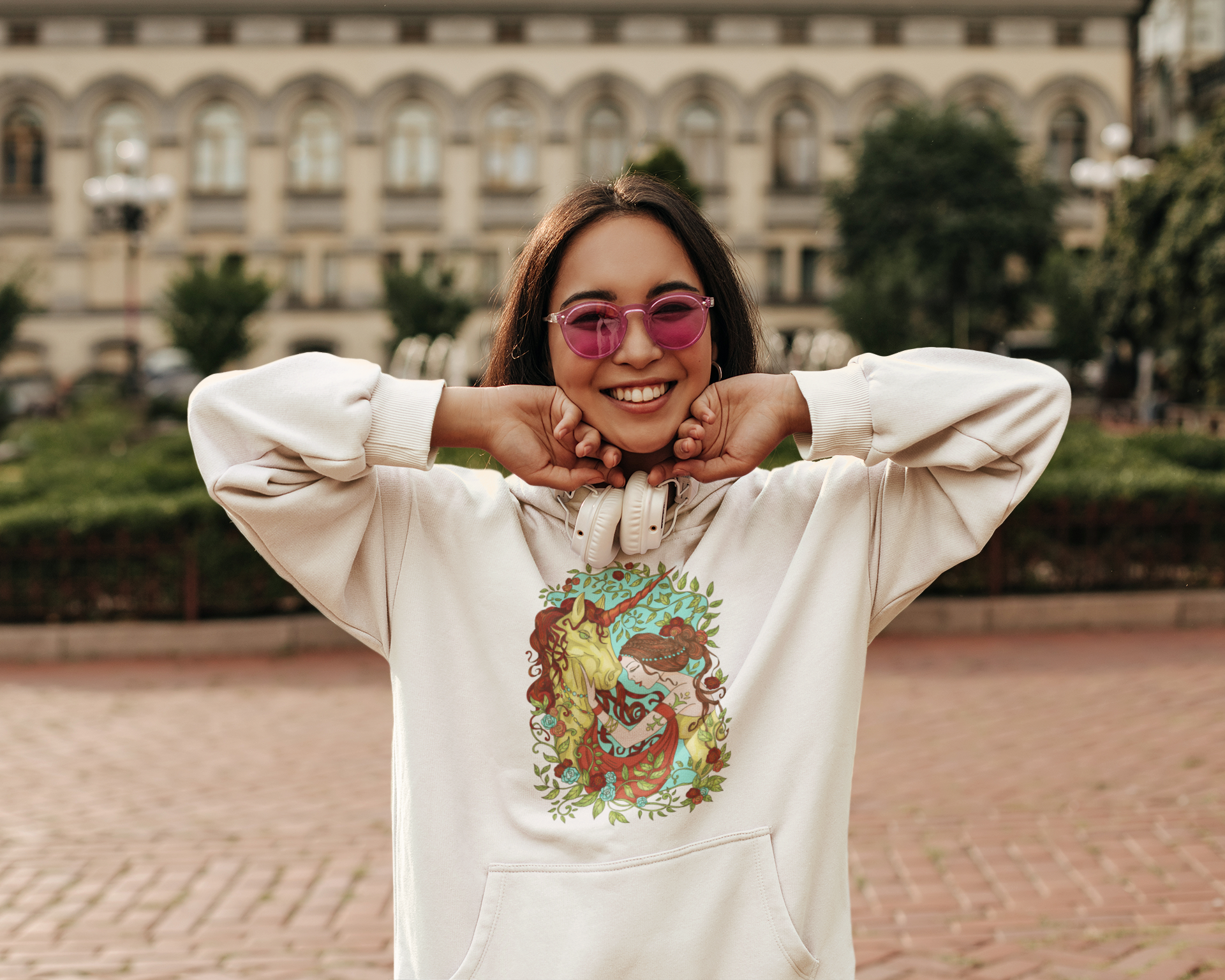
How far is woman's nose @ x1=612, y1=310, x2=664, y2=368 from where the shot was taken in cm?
167

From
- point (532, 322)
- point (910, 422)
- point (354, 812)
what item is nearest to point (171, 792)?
point (354, 812)

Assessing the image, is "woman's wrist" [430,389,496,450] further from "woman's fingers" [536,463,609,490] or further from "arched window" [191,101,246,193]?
"arched window" [191,101,246,193]

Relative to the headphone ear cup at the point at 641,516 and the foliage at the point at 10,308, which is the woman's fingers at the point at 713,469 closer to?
the headphone ear cup at the point at 641,516

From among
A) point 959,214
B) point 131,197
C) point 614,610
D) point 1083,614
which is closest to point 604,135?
point 959,214

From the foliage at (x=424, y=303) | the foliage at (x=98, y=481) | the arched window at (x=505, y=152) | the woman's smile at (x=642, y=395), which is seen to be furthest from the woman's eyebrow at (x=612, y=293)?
the arched window at (x=505, y=152)

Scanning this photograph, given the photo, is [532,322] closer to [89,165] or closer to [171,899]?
[171,899]

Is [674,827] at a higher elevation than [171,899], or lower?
higher

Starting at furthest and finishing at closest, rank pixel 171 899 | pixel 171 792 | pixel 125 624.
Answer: pixel 125 624 < pixel 171 792 < pixel 171 899

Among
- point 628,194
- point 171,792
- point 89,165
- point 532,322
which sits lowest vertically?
point 171,792

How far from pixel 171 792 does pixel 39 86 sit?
39.0 metres

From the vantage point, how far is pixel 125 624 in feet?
27.6

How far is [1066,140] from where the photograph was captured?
4019 cm

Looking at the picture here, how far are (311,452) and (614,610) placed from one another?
0.46 meters

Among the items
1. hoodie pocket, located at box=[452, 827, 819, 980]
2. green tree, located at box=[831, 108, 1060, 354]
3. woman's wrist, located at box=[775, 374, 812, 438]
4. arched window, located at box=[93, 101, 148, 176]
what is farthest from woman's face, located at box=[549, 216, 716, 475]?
arched window, located at box=[93, 101, 148, 176]
